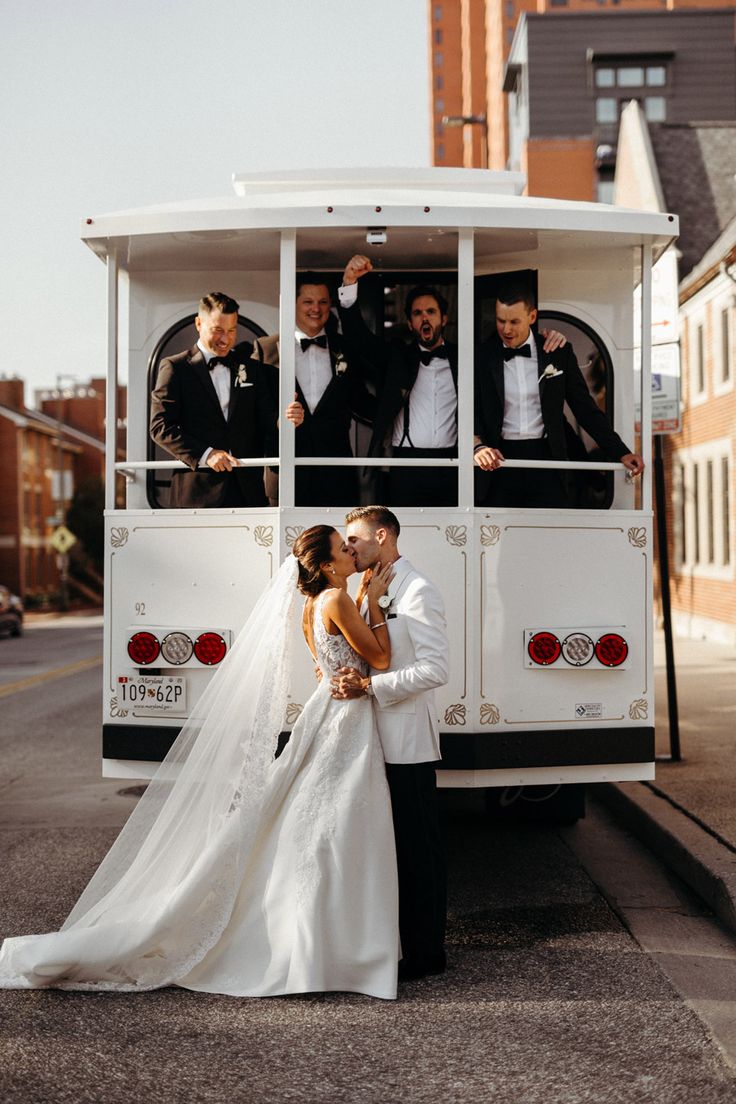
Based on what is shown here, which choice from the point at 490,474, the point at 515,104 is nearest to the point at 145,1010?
the point at 490,474

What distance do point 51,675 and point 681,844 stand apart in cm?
1466

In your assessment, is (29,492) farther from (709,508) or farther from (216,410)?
(216,410)

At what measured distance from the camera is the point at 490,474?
20.7ft

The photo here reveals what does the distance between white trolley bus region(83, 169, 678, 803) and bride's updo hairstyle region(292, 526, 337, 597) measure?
0.68 metres

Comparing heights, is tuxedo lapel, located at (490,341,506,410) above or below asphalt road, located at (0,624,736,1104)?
above

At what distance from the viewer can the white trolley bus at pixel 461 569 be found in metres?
6.00

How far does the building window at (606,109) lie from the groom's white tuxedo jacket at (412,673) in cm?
4983

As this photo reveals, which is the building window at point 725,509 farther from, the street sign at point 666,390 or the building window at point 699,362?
the street sign at point 666,390

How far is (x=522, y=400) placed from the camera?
6.47 meters

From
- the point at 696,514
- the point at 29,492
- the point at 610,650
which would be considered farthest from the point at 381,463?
the point at 29,492

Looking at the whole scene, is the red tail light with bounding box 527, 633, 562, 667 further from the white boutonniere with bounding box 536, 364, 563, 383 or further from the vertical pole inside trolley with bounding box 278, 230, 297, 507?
the vertical pole inside trolley with bounding box 278, 230, 297, 507

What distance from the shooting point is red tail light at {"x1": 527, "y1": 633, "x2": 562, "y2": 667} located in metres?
6.04

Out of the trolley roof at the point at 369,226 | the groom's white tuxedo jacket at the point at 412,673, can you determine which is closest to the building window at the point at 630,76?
the trolley roof at the point at 369,226

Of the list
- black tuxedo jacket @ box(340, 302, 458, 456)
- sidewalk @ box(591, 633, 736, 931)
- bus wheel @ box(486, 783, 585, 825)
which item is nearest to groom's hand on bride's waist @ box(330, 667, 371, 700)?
black tuxedo jacket @ box(340, 302, 458, 456)
